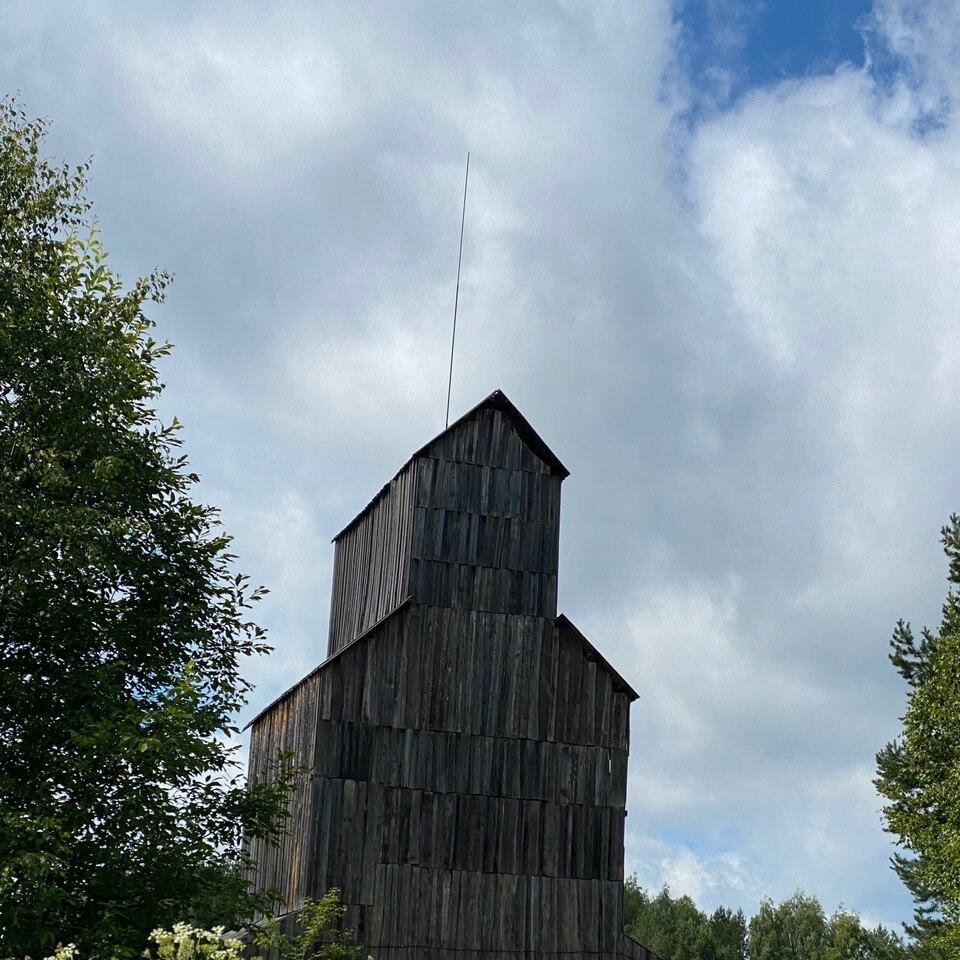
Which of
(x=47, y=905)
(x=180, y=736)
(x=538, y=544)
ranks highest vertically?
(x=538, y=544)

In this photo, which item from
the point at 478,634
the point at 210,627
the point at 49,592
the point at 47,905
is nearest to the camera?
the point at 47,905

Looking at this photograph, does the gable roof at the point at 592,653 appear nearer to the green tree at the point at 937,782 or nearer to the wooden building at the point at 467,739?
the wooden building at the point at 467,739

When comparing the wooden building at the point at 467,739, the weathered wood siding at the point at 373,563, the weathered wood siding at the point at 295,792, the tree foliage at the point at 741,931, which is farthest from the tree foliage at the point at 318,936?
the tree foliage at the point at 741,931

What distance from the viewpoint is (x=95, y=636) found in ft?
72.7

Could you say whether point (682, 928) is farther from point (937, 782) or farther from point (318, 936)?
point (318, 936)

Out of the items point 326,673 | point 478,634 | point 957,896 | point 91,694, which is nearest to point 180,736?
point 91,694

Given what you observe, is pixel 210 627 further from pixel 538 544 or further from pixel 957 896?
pixel 957 896

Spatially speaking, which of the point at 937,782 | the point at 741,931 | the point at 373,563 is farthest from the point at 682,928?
the point at 373,563

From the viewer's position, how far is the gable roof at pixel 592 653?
31.2 meters

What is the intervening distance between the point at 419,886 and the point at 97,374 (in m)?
12.4

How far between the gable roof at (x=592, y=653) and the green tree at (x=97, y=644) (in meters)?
9.52

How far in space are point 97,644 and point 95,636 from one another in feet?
0.51

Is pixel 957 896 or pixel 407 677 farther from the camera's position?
pixel 957 896

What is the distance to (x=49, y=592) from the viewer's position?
2167 cm
